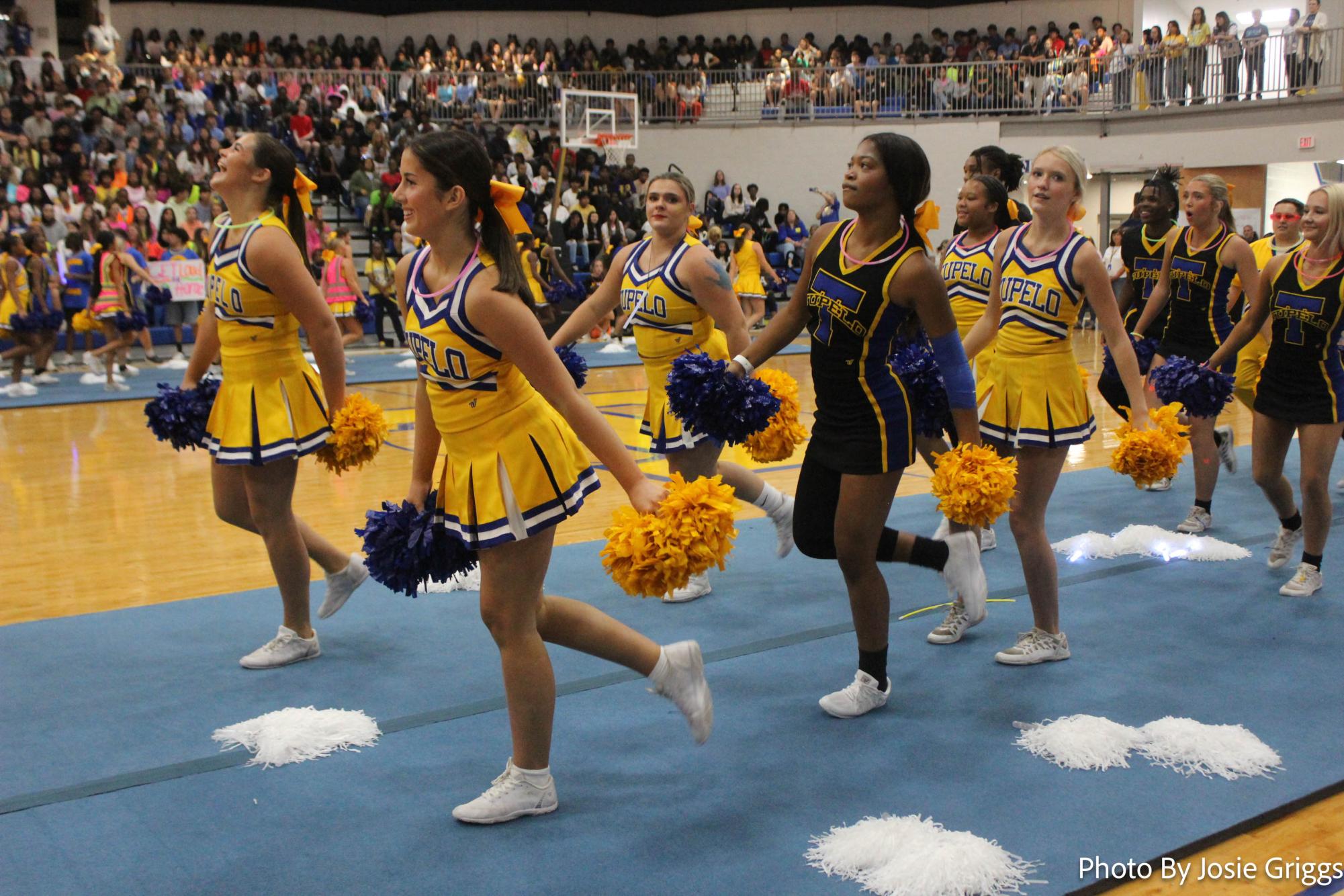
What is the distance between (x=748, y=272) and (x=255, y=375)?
8.56m

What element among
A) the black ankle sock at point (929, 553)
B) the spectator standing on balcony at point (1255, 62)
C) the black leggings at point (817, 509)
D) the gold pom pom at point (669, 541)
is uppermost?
the spectator standing on balcony at point (1255, 62)

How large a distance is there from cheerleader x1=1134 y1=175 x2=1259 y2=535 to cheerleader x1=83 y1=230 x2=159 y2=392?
9.18 metres

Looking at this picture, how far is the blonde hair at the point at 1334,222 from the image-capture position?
14.3 ft

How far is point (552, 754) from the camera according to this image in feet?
10.4

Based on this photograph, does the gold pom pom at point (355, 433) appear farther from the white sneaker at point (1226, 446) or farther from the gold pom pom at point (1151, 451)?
the white sneaker at point (1226, 446)

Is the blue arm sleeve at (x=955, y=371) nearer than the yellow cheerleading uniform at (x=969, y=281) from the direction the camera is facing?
Yes

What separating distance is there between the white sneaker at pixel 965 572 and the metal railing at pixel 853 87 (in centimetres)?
1641

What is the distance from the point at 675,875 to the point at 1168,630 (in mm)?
2407

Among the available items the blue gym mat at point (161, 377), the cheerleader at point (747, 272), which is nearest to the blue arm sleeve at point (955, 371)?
the blue gym mat at point (161, 377)

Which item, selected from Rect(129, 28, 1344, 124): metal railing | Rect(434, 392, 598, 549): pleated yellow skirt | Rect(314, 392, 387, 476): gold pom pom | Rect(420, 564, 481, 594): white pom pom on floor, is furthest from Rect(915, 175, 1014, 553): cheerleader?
Rect(129, 28, 1344, 124): metal railing

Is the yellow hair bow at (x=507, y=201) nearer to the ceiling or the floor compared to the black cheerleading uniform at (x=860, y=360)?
nearer to the ceiling

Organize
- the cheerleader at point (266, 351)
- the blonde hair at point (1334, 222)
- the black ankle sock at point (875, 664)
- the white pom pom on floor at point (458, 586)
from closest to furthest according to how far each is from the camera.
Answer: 1. the black ankle sock at point (875, 664)
2. the cheerleader at point (266, 351)
3. the blonde hair at point (1334, 222)
4. the white pom pom on floor at point (458, 586)

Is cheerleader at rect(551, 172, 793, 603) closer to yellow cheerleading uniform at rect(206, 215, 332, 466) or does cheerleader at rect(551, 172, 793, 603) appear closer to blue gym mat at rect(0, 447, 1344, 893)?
blue gym mat at rect(0, 447, 1344, 893)

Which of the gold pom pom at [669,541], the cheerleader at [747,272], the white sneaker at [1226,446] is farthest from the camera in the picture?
the cheerleader at [747,272]
